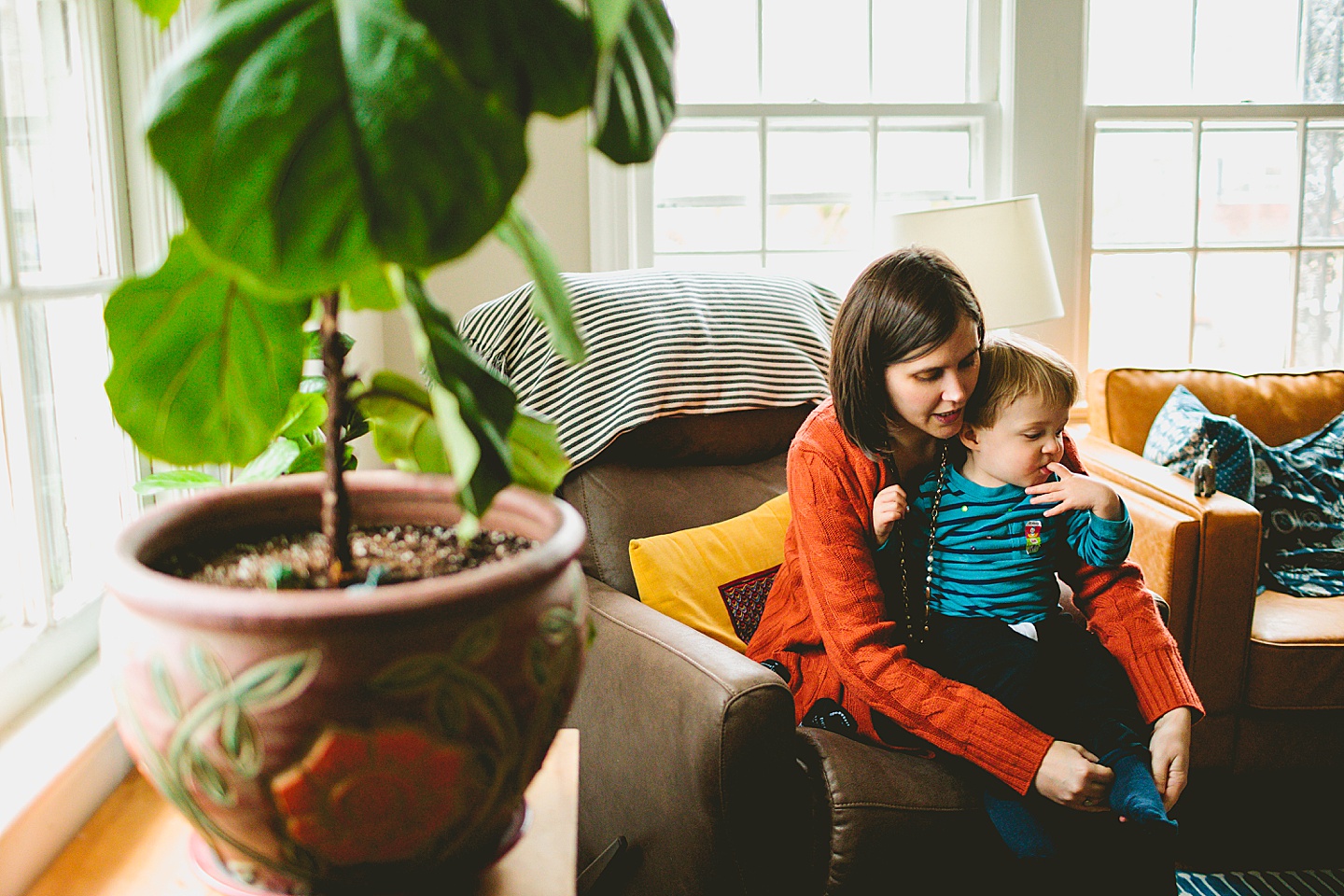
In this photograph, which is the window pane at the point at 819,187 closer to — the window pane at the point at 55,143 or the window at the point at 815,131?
the window at the point at 815,131

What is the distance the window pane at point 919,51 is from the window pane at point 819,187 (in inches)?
6.3

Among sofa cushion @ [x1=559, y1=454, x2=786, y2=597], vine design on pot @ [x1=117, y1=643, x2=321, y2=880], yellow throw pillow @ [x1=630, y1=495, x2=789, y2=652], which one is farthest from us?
sofa cushion @ [x1=559, y1=454, x2=786, y2=597]

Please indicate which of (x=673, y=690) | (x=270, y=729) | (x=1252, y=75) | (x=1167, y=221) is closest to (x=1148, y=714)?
(x=673, y=690)

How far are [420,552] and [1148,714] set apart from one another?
1155mm

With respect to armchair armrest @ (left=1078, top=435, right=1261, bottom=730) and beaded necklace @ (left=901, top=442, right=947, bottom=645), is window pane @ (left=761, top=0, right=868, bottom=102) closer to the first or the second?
armchair armrest @ (left=1078, top=435, right=1261, bottom=730)

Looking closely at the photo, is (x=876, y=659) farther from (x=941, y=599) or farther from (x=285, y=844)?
(x=285, y=844)

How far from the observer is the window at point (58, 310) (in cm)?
96

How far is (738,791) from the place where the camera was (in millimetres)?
1246

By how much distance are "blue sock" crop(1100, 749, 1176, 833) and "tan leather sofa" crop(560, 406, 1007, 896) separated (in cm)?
17

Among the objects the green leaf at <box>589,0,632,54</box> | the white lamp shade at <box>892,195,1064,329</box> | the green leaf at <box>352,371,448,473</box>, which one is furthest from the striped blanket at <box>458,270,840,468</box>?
the green leaf at <box>589,0,632,54</box>

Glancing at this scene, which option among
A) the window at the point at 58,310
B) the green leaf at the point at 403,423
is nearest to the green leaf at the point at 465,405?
the green leaf at the point at 403,423

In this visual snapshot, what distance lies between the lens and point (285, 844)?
1.84 ft

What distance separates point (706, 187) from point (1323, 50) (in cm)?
188

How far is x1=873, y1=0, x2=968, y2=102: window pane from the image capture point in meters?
2.82
